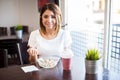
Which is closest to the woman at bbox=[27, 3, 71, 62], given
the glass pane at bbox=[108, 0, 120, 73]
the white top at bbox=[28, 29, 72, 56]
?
the white top at bbox=[28, 29, 72, 56]

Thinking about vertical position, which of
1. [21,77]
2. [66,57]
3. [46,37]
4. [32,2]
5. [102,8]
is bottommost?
[21,77]

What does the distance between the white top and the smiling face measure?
13 cm

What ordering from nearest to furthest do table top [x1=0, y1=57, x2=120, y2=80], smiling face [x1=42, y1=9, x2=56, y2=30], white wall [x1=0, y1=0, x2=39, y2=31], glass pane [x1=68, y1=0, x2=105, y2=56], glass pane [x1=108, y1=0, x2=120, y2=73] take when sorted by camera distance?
table top [x1=0, y1=57, x2=120, y2=80]
smiling face [x1=42, y1=9, x2=56, y2=30]
glass pane [x1=108, y1=0, x2=120, y2=73]
glass pane [x1=68, y1=0, x2=105, y2=56]
white wall [x1=0, y1=0, x2=39, y2=31]

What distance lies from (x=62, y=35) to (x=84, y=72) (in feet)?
2.19

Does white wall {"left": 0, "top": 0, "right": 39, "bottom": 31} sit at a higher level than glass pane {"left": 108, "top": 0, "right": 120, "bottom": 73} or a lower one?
higher

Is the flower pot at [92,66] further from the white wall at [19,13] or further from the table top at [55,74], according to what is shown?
the white wall at [19,13]

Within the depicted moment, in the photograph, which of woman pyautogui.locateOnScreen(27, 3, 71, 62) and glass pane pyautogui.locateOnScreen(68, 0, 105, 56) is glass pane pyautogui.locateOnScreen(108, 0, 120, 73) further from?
woman pyautogui.locateOnScreen(27, 3, 71, 62)

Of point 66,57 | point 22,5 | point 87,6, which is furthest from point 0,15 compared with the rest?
point 66,57

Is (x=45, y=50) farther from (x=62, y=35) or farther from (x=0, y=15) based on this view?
(x=0, y=15)

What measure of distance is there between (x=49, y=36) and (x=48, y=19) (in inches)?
7.1

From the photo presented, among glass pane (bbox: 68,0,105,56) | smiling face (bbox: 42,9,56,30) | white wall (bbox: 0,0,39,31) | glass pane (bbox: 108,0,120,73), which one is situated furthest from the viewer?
white wall (bbox: 0,0,39,31)

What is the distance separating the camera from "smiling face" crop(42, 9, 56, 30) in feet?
6.57

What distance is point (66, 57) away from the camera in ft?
5.11

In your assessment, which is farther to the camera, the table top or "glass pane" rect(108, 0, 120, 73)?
"glass pane" rect(108, 0, 120, 73)
